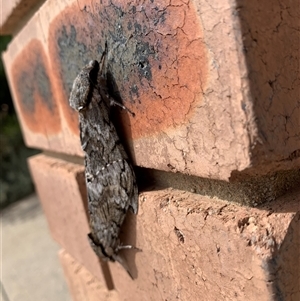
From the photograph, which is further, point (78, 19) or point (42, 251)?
point (42, 251)

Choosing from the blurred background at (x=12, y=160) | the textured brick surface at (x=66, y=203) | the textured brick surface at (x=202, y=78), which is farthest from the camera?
the blurred background at (x=12, y=160)

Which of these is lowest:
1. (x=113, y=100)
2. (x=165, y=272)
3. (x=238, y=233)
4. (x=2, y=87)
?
(x=165, y=272)

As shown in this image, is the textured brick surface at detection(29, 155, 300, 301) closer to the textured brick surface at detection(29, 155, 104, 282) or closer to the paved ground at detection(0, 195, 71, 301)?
the textured brick surface at detection(29, 155, 104, 282)

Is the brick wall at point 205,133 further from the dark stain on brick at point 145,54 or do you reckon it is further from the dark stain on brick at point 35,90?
the dark stain on brick at point 35,90

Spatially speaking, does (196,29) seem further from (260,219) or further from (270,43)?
(260,219)

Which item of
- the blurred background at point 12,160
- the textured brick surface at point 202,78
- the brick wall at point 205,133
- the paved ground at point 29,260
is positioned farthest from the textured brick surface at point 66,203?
Answer: the blurred background at point 12,160

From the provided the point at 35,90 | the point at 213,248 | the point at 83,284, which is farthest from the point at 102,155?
the point at 83,284

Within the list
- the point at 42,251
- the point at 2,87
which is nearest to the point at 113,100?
the point at 42,251
